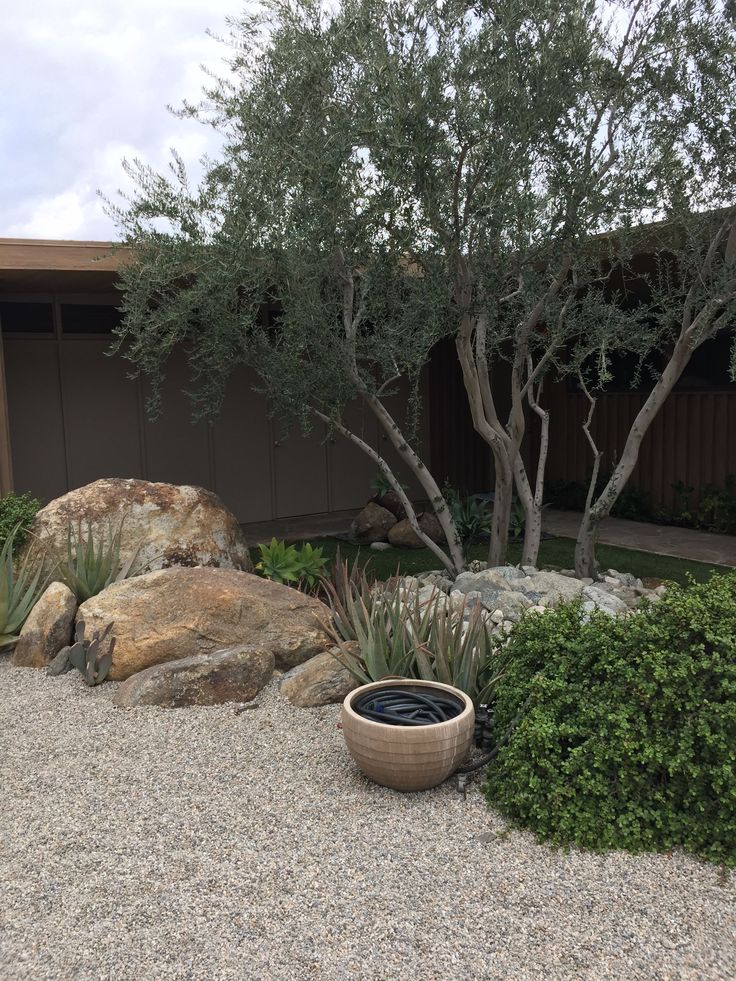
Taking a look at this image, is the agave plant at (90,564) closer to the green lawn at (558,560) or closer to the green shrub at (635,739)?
the green lawn at (558,560)

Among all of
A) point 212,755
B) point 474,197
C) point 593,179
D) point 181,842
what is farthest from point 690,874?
point 593,179

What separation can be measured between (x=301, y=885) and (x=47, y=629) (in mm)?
3145

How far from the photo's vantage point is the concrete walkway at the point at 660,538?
855 cm

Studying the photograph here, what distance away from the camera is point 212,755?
3.88 meters

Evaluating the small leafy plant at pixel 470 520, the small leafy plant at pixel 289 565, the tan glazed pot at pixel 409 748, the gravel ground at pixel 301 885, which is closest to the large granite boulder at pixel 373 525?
the small leafy plant at pixel 470 520

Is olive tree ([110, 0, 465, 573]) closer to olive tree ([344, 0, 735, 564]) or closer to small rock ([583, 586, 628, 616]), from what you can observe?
olive tree ([344, 0, 735, 564])

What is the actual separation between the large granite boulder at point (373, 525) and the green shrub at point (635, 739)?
6239mm

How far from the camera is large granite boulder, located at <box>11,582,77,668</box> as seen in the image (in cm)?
530

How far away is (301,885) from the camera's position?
9.25 ft

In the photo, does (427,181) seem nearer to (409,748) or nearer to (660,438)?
(409,748)

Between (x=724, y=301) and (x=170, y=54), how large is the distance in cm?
470

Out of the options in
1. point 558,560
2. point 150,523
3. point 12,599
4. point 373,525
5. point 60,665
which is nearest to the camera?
point 60,665

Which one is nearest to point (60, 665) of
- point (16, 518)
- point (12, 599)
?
point (12, 599)

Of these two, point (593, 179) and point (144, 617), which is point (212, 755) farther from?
point (593, 179)
